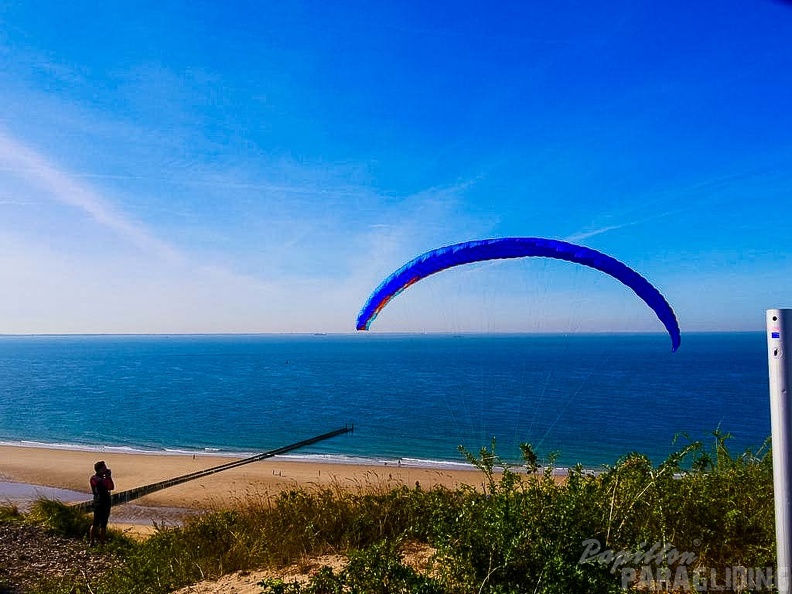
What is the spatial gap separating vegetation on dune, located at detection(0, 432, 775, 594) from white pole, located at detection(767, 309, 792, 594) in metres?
1.03

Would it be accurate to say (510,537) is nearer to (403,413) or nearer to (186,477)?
(186,477)

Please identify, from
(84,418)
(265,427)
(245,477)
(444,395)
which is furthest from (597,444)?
(84,418)

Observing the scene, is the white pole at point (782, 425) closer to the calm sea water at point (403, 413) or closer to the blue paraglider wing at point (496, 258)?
the blue paraglider wing at point (496, 258)

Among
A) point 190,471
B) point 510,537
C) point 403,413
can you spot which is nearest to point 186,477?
point 190,471

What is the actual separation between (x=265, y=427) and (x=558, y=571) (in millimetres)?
37902

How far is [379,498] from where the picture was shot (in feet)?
22.7

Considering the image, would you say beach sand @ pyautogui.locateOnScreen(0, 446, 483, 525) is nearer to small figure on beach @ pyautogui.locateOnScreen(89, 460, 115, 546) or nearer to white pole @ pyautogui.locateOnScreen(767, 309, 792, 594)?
small figure on beach @ pyautogui.locateOnScreen(89, 460, 115, 546)

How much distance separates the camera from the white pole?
2973mm

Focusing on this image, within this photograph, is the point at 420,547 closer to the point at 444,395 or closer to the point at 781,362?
the point at 781,362

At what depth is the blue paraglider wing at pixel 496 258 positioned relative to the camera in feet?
24.7

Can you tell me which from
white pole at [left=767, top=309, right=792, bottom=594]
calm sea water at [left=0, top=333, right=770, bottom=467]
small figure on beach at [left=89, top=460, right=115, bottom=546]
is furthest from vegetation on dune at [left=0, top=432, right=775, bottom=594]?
calm sea water at [left=0, top=333, right=770, bottom=467]

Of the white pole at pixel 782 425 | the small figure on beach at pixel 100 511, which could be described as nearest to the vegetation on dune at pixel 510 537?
the white pole at pixel 782 425

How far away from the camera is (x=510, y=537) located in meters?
4.04

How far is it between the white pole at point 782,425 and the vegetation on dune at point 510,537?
103 centimetres
